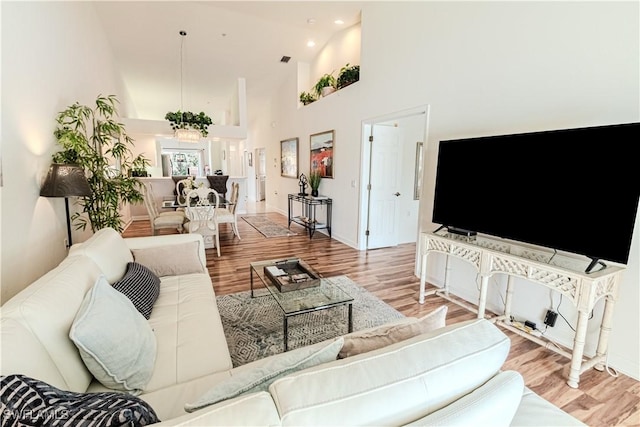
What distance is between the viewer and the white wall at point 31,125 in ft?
7.09

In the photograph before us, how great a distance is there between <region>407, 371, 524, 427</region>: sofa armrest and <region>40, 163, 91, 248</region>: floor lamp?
3.16 meters

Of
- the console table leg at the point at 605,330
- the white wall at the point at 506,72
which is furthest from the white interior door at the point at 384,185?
the console table leg at the point at 605,330

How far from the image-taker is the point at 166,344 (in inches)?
62.7

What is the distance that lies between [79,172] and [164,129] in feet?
16.2

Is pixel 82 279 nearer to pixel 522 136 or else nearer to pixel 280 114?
pixel 522 136

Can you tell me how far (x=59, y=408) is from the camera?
2.36ft

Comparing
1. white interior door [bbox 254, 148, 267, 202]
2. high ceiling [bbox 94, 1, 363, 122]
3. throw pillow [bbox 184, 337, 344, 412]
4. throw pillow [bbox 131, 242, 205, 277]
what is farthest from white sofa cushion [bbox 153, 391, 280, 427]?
white interior door [bbox 254, 148, 267, 202]

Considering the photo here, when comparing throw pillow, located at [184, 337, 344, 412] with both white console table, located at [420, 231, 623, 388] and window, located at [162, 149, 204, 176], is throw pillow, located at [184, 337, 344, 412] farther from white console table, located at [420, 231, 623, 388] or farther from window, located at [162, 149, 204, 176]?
window, located at [162, 149, 204, 176]

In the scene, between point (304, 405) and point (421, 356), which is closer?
point (304, 405)

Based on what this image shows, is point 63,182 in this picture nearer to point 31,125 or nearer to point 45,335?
point 31,125

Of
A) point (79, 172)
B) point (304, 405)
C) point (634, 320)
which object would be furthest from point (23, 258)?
point (634, 320)

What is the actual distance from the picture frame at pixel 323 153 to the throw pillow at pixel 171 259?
11.5ft

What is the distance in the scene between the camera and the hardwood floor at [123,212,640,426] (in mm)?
1830

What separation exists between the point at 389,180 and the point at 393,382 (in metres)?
4.46
